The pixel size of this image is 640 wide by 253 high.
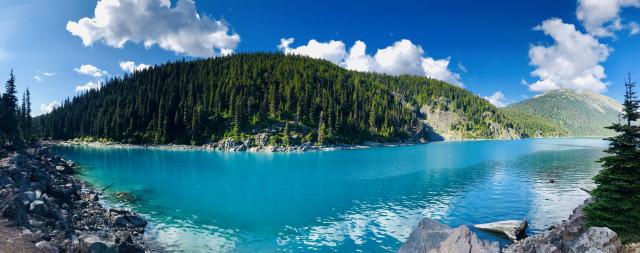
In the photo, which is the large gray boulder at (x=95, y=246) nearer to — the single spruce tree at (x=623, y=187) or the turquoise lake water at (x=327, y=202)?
the turquoise lake water at (x=327, y=202)

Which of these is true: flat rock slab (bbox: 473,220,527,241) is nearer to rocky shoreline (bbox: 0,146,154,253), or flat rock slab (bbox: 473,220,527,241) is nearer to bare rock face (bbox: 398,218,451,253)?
bare rock face (bbox: 398,218,451,253)

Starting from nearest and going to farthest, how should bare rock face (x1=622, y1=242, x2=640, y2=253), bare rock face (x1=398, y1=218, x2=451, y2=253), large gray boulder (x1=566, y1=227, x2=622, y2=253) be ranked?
large gray boulder (x1=566, y1=227, x2=622, y2=253), bare rock face (x1=622, y1=242, x2=640, y2=253), bare rock face (x1=398, y1=218, x2=451, y2=253)

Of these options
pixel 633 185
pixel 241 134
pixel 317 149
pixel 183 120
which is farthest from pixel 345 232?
pixel 183 120

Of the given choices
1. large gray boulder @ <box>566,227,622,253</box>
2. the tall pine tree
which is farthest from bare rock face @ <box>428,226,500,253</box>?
the tall pine tree

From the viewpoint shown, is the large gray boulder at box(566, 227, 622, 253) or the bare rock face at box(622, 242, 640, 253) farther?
the bare rock face at box(622, 242, 640, 253)

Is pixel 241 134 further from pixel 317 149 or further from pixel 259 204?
pixel 259 204

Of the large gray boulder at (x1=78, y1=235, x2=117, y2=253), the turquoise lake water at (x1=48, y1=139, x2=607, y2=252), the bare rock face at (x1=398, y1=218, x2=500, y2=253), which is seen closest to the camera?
the large gray boulder at (x1=78, y1=235, x2=117, y2=253)
